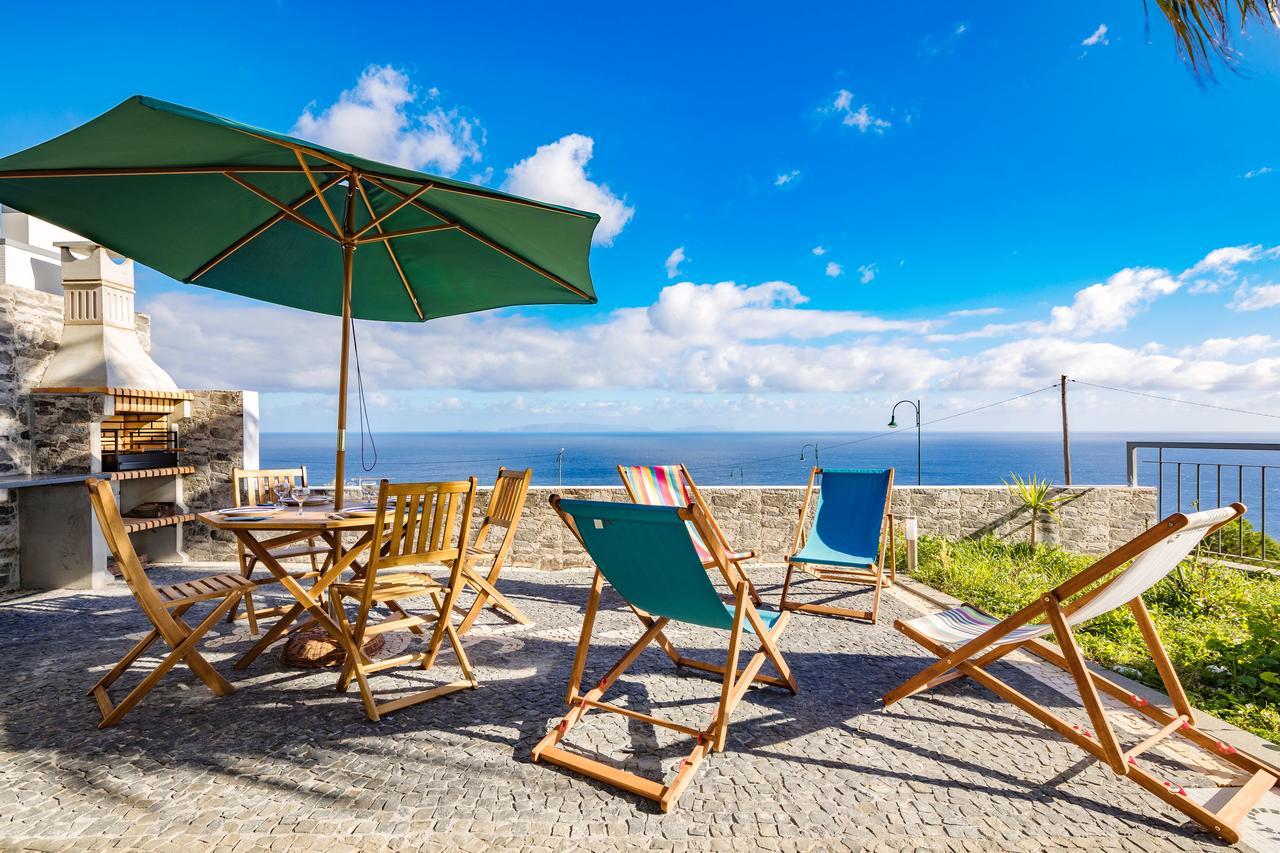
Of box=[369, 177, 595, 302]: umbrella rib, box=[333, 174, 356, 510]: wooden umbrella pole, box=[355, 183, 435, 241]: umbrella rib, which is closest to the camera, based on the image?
box=[355, 183, 435, 241]: umbrella rib

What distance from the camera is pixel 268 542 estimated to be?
3.19 m

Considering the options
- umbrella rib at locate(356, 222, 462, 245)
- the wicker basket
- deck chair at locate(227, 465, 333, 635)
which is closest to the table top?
deck chair at locate(227, 465, 333, 635)

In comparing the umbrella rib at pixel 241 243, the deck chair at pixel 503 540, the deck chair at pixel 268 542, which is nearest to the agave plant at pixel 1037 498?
the deck chair at pixel 503 540

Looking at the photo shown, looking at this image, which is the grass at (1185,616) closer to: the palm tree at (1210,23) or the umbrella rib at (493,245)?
the palm tree at (1210,23)

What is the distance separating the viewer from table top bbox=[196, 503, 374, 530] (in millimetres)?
2504

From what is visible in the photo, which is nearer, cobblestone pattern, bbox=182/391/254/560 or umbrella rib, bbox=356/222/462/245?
umbrella rib, bbox=356/222/462/245

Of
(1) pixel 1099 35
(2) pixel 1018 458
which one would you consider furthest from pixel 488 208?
(2) pixel 1018 458

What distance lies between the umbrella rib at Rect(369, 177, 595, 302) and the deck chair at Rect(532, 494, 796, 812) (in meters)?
1.82

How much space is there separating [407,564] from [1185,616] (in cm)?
490

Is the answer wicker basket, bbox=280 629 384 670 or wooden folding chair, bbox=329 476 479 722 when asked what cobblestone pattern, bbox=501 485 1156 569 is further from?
wooden folding chair, bbox=329 476 479 722

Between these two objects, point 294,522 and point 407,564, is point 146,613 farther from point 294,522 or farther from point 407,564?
point 407,564

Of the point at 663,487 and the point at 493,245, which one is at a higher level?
the point at 493,245

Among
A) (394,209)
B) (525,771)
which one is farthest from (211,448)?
(525,771)

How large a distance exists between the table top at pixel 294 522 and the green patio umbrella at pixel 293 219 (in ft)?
1.23
